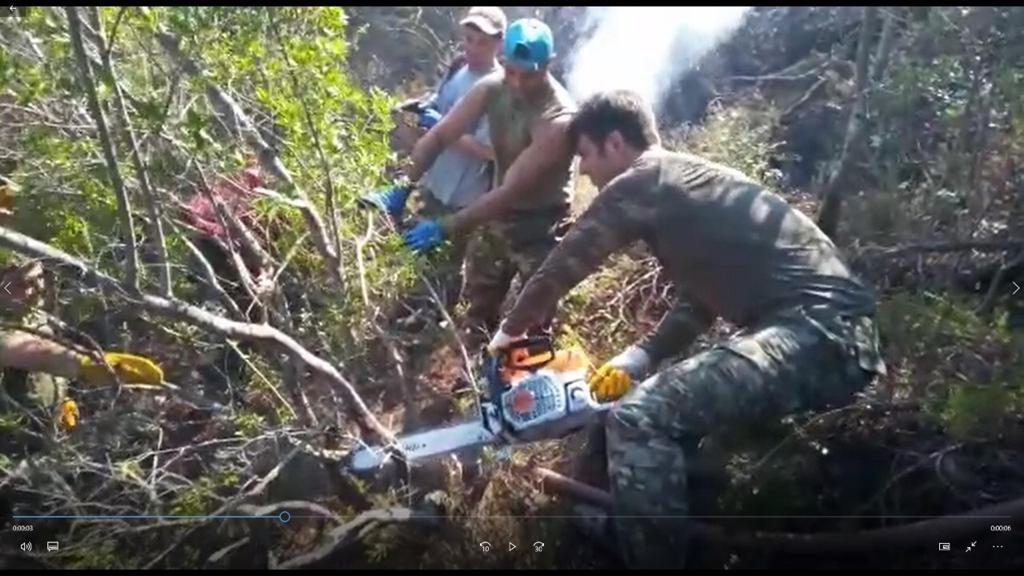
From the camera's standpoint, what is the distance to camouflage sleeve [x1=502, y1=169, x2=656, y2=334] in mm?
2703

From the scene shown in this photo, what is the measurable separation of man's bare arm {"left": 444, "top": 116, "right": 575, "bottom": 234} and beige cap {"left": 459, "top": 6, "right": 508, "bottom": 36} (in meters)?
0.55

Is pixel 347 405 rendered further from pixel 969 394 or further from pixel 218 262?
pixel 969 394

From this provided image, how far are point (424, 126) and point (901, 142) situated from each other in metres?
1.57

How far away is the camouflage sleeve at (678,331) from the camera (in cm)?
294

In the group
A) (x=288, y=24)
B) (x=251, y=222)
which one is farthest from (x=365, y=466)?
(x=288, y=24)

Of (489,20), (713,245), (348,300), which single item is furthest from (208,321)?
(489,20)

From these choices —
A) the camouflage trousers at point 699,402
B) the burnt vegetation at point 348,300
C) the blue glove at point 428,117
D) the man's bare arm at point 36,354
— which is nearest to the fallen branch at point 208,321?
the burnt vegetation at point 348,300

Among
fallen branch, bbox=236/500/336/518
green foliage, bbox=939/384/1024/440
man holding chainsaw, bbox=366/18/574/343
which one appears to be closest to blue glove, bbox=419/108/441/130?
man holding chainsaw, bbox=366/18/574/343

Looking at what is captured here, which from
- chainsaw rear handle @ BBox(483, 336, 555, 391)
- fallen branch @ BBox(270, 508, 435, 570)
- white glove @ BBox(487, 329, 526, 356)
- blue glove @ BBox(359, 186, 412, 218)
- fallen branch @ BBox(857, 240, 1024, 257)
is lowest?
fallen branch @ BBox(270, 508, 435, 570)

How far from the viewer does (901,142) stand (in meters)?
3.33

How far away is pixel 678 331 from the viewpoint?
2.95 meters

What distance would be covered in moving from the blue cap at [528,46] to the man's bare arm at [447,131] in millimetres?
239

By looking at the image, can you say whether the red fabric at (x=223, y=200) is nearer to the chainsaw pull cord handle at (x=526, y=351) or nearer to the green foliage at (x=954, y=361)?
the chainsaw pull cord handle at (x=526, y=351)

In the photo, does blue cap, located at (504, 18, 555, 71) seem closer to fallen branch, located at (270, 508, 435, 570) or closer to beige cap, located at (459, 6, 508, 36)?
beige cap, located at (459, 6, 508, 36)
